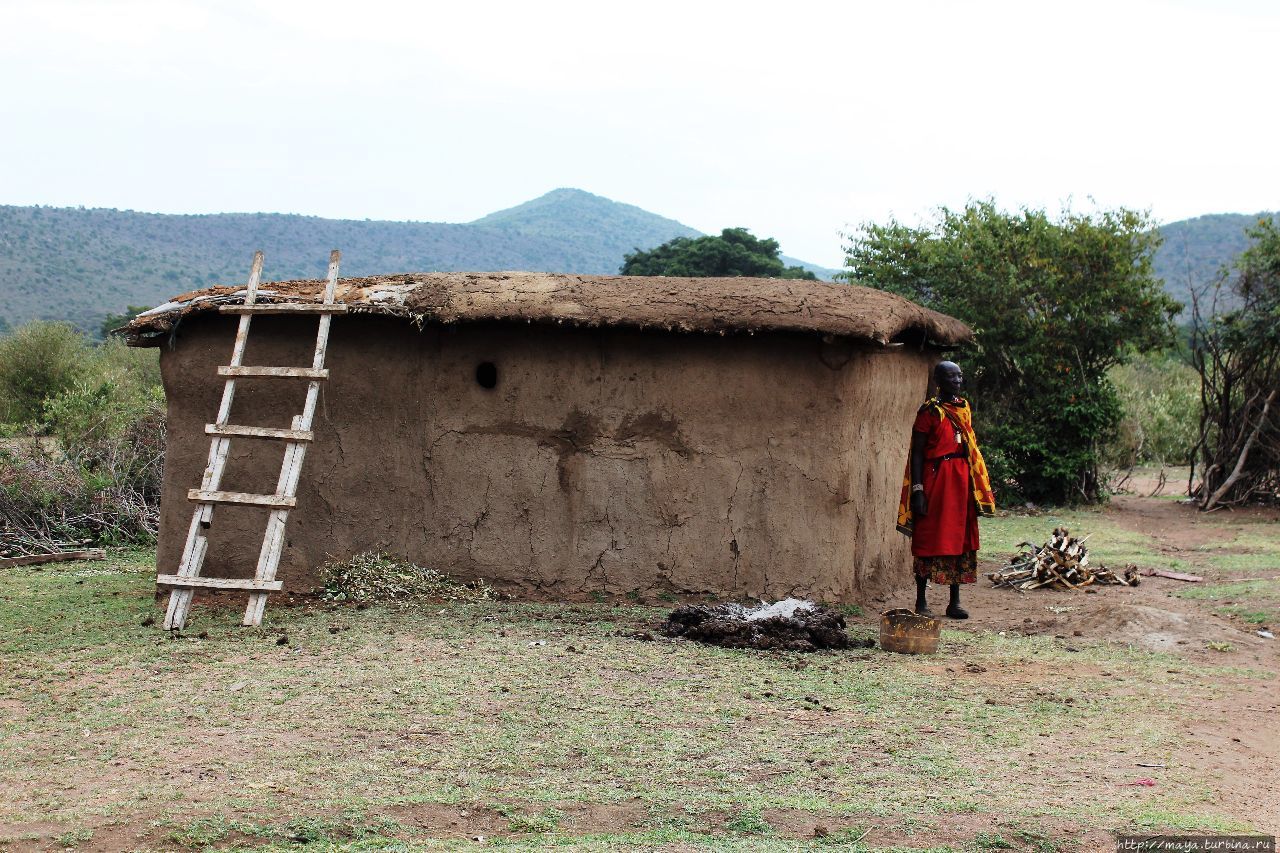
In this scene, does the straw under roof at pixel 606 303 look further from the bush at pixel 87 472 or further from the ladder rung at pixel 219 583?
the bush at pixel 87 472

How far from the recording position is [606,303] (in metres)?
8.00

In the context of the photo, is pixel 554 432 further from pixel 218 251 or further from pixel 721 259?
pixel 218 251

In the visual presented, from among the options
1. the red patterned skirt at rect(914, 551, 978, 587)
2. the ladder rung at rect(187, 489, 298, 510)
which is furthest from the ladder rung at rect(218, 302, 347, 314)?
the red patterned skirt at rect(914, 551, 978, 587)

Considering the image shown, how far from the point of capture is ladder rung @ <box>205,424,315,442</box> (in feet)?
24.8

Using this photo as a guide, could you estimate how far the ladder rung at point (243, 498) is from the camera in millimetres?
7398

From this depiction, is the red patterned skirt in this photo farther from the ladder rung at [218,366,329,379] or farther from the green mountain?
the green mountain

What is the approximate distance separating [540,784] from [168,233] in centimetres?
7319

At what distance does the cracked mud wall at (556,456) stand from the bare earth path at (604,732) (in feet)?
1.55

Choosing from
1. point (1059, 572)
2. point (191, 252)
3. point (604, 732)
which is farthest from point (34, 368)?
point (191, 252)

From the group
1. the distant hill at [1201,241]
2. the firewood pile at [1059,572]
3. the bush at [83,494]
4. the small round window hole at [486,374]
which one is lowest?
the bush at [83,494]

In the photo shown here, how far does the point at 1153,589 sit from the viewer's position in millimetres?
9961

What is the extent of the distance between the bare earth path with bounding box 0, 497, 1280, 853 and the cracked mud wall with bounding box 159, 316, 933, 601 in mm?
472

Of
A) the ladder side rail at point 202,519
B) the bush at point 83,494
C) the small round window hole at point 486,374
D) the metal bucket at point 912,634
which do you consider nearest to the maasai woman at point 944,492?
the metal bucket at point 912,634

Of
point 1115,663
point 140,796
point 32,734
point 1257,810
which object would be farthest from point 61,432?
point 1257,810
